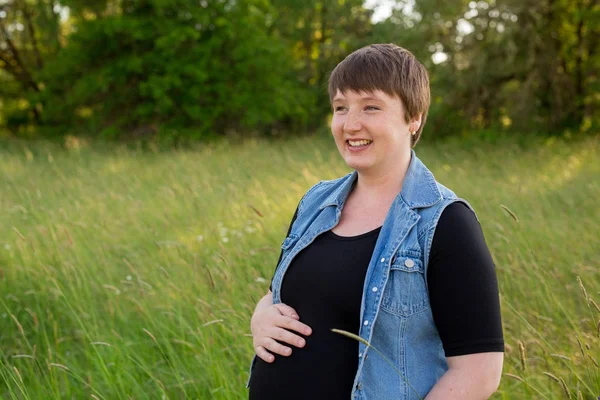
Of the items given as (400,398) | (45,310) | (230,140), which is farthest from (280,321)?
(230,140)

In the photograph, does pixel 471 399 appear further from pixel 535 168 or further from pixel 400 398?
pixel 535 168

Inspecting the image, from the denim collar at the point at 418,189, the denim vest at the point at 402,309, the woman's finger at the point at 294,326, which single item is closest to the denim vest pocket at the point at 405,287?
the denim vest at the point at 402,309

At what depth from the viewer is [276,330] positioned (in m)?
1.83

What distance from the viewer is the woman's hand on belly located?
1779 mm

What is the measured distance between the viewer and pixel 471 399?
1479 millimetres

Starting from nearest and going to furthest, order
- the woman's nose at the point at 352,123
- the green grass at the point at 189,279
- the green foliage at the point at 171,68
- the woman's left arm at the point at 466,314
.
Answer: the woman's left arm at the point at 466,314 → the woman's nose at the point at 352,123 → the green grass at the point at 189,279 → the green foliage at the point at 171,68

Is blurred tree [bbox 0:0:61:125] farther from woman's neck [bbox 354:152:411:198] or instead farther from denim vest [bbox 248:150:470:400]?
denim vest [bbox 248:150:470:400]

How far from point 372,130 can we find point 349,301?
1.68ft

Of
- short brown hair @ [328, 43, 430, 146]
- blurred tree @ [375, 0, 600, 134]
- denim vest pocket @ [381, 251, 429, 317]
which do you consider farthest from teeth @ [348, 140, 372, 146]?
blurred tree @ [375, 0, 600, 134]

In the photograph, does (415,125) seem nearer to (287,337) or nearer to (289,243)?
(289,243)

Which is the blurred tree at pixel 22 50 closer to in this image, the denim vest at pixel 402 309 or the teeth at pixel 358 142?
the teeth at pixel 358 142

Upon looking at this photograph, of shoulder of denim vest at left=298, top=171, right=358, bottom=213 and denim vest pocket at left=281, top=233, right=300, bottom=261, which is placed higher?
shoulder of denim vest at left=298, top=171, right=358, bottom=213

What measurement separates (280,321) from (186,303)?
1.65 m

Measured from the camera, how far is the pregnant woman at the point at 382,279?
58.2 inches
